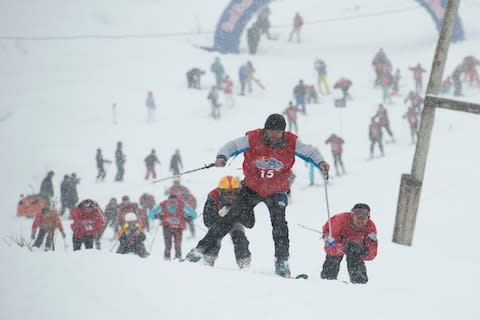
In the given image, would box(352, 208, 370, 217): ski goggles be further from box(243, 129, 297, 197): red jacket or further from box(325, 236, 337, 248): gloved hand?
box(243, 129, 297, 197): red jacket

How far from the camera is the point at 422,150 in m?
9.27

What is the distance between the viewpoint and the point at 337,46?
108 feet

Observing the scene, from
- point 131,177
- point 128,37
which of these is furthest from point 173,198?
point 128,37

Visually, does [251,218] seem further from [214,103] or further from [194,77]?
[194,77]

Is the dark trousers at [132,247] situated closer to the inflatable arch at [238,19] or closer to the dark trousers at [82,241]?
the dark trousers at [82,241]

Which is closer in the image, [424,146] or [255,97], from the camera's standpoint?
[424,146]

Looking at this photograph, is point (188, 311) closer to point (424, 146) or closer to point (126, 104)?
point (424, 146)

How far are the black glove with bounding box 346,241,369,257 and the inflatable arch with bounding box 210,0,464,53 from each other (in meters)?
24.3

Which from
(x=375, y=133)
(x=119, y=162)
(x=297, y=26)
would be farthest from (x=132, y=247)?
(x=297, y=26)

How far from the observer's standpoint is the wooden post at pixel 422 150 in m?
8.91

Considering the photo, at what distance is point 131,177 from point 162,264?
14.9 metres

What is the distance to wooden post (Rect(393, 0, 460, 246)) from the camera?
351 inches

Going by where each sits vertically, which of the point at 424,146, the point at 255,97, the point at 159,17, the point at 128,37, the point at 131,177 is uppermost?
the point at 159,17

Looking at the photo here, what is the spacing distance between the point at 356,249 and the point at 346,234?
0.66ft
